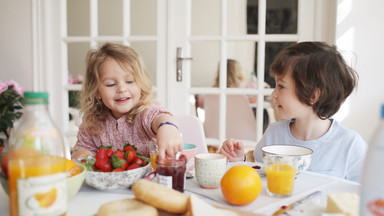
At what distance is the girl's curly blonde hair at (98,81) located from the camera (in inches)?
56.9

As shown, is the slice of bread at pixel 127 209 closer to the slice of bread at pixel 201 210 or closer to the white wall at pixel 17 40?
the slice of bread at pixel 201 210

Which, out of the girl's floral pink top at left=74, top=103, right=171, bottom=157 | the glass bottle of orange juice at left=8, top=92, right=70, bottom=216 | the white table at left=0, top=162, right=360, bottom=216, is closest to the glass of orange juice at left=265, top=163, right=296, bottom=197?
the white table at left=0, top=162, right=360, bottom=216

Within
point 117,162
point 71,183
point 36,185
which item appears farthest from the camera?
point 117,162

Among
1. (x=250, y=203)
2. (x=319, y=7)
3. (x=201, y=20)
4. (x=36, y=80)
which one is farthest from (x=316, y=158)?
(x=201, y=20)

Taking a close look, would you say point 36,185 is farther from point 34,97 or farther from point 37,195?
point 34,97

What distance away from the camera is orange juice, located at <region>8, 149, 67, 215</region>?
571mm

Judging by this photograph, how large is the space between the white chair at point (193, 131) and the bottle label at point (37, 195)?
1.01 meters

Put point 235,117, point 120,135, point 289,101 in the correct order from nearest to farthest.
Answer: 1. point 289,101
2. point 120,135
3. point 235,117

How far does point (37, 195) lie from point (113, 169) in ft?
1.03

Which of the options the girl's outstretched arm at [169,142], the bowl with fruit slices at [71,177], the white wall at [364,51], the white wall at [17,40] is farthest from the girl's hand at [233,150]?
the white wall at [17,40]

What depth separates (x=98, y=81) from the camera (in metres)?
1.44

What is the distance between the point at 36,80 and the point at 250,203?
8.05ft

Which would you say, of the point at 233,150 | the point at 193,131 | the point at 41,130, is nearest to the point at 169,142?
the point at 233,150

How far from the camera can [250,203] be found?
0.76 meters
